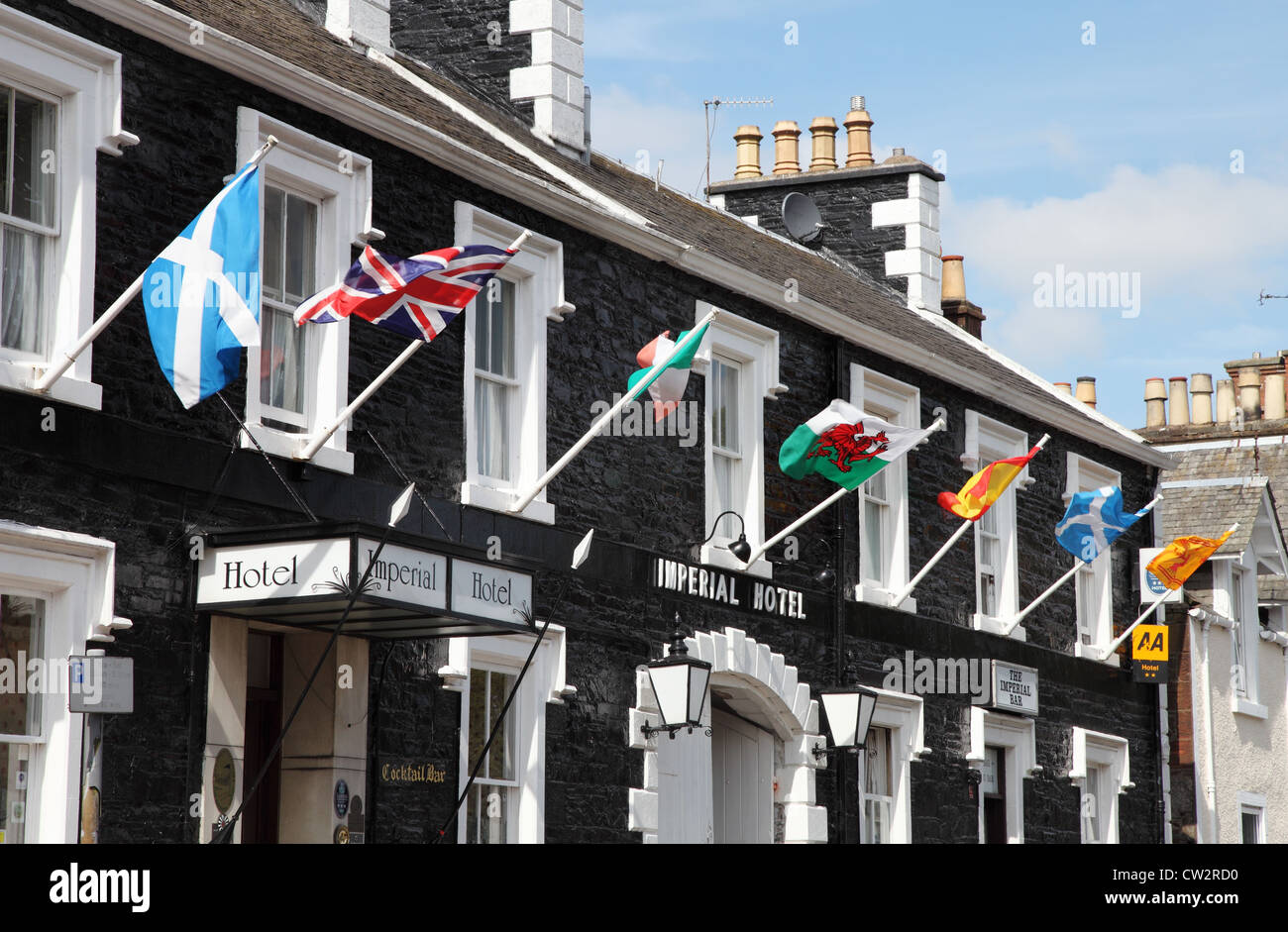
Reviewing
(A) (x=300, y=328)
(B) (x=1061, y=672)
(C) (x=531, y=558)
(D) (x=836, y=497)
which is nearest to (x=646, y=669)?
(C) (x=531, y=558)

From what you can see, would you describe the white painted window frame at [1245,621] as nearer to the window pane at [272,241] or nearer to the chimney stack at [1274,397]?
the chimney stack at [1274,397]

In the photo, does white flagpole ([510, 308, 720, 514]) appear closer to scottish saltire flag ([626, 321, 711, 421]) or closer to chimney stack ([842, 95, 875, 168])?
scottish saltire flag ([626, 321, 711, 421])

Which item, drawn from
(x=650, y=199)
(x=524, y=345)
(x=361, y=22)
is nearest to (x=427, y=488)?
(x=524, y=345)

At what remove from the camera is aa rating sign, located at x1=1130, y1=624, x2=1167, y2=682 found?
2256 cm

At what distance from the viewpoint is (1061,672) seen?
21188 mm

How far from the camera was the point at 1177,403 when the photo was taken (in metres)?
30.9

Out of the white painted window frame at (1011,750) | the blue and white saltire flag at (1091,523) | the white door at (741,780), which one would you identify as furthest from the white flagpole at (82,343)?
the white painted window frame at (1011,750)

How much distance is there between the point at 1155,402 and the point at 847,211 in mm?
9490

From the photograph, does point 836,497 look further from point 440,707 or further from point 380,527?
point 380,527

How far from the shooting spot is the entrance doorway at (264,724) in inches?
473

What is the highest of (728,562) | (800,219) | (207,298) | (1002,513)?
(800,219)

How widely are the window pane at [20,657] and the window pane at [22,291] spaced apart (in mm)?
1404

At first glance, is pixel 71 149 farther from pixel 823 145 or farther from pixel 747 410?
pixel 823 145
